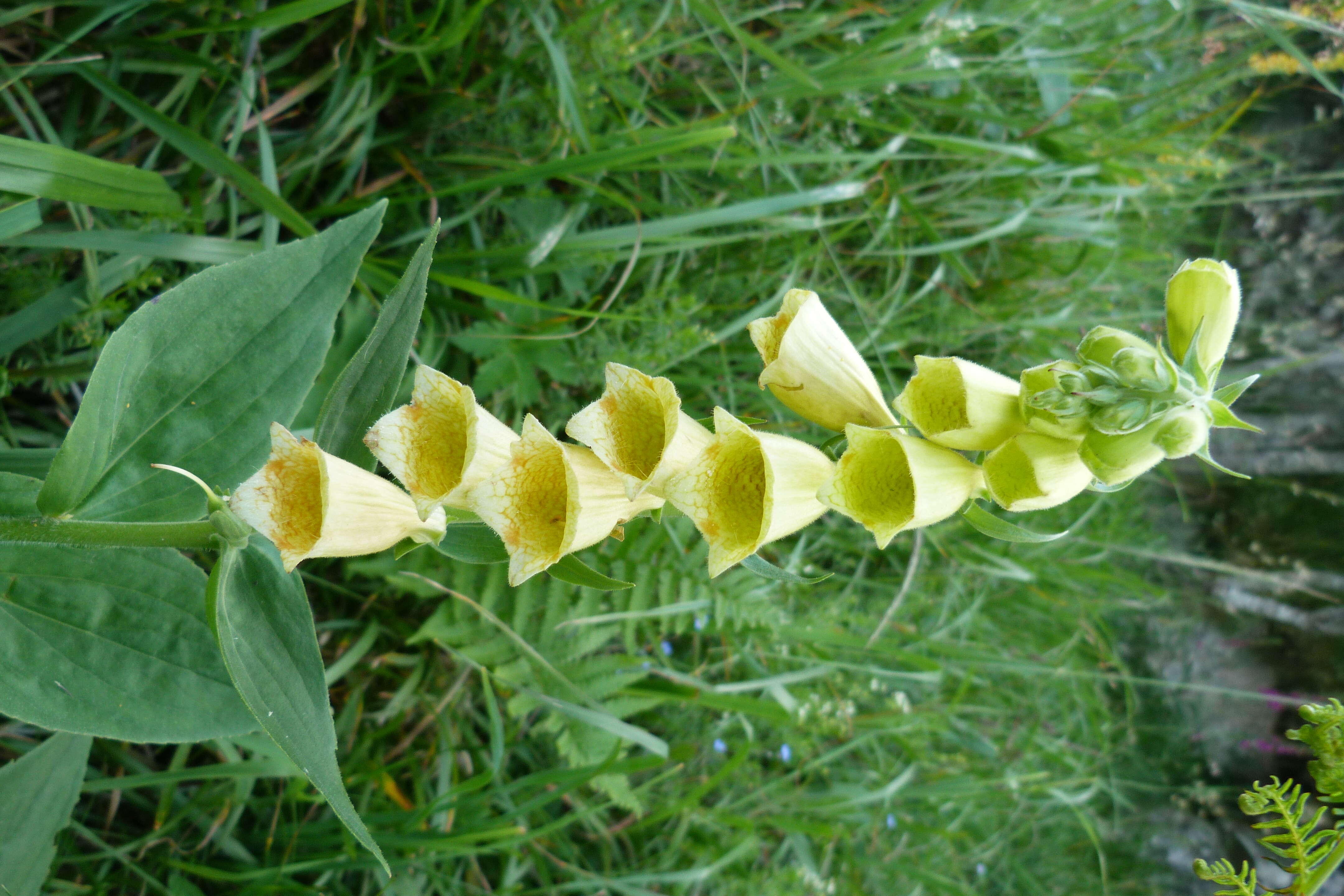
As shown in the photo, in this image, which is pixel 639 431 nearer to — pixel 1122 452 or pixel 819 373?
pixel 819 373

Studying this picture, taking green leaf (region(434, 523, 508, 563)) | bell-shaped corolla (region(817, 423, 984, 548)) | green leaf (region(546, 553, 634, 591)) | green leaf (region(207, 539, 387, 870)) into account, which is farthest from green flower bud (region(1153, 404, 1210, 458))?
green leaf (region(207, 539, 387, 870))

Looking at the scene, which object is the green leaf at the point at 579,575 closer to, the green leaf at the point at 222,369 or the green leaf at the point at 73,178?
the green leaf at the point at 222,369

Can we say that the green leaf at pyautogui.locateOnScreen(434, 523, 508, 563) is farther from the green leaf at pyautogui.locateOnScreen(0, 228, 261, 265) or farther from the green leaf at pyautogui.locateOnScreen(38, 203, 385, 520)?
the green leaf at pyautogui.locateOnScreen(0, 228, 261, 265)

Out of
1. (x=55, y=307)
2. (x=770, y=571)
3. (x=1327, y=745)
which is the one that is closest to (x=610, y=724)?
(x=770, y=571)

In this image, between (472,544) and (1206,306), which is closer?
(1206,306)

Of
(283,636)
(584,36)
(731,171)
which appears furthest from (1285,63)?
(283,636)
